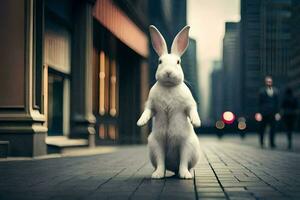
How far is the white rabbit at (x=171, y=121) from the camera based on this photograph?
744 cm

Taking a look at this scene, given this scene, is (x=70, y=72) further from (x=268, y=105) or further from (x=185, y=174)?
(x=185, y=174)

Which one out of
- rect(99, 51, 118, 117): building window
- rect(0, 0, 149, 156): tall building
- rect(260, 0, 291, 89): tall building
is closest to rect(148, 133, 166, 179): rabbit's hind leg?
rect(260, 0, 291, 89): tall building

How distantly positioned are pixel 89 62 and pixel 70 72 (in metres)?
0.56

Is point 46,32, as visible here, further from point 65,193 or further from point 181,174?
point 65,193

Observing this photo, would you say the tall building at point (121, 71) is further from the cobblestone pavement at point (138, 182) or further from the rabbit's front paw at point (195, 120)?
the rabbit's front paw at point (195, 120)

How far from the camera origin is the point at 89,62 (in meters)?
15.7

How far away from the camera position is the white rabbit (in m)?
7.44

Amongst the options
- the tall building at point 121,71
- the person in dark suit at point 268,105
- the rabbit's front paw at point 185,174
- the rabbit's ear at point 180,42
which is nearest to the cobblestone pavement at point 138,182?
the rabbit's front paw at point 185,174

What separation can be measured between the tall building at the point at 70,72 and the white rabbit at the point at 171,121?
4713 mm

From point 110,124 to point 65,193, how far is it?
49.2ft

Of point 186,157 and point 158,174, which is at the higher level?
point 186,157

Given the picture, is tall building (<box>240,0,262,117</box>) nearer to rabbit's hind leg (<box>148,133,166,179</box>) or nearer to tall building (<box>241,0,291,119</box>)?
tall building (<box>241,0,291,119</box>)

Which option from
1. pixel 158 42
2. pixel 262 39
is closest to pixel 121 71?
pixel 262 39

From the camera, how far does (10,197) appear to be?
5883 mm
